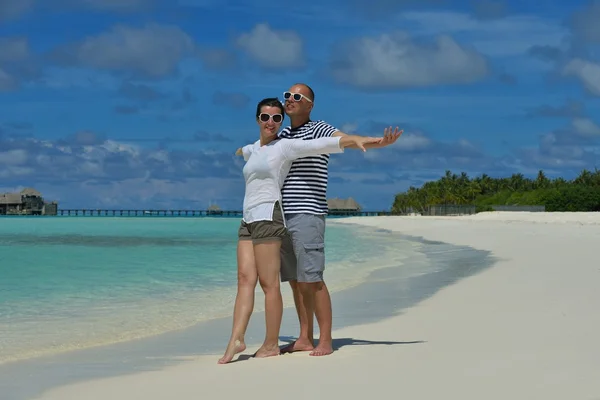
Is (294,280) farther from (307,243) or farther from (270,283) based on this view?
(307,243)

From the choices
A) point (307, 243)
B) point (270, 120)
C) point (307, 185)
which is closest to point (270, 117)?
point (270, 120)

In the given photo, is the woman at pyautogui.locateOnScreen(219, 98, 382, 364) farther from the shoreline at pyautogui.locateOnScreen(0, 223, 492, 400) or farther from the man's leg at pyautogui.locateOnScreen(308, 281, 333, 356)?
the shoreline at pyautogui.locateOnScreen(0, 223, 492, 400)

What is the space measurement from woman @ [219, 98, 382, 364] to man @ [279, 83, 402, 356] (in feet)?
0.27

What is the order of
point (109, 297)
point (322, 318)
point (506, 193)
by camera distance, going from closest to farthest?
point (322, 318)
point (109, 297)
point (506, 193)

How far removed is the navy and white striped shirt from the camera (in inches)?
216

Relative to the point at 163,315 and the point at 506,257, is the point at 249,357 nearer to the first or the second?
the point at 163,315

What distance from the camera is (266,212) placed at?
17.8 ft

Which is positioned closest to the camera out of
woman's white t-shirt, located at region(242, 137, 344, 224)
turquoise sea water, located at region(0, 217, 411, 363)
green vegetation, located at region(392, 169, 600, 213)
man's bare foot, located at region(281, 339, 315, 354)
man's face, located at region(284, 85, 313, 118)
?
woman's white t-shirt, located at region(242, 137, 344, 224)

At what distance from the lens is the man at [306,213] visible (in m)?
5.47

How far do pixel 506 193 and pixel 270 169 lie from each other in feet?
368

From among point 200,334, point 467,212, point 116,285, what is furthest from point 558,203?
point 200,334

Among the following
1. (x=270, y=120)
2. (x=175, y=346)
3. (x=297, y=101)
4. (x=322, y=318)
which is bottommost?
(x=175, y=346)

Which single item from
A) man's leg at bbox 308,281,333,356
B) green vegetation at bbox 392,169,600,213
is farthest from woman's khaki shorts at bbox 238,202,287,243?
green vegetation at bbox 392,169,600,213

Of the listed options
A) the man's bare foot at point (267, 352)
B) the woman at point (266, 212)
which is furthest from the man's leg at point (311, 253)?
the man's bare foot at point (267, 352)
